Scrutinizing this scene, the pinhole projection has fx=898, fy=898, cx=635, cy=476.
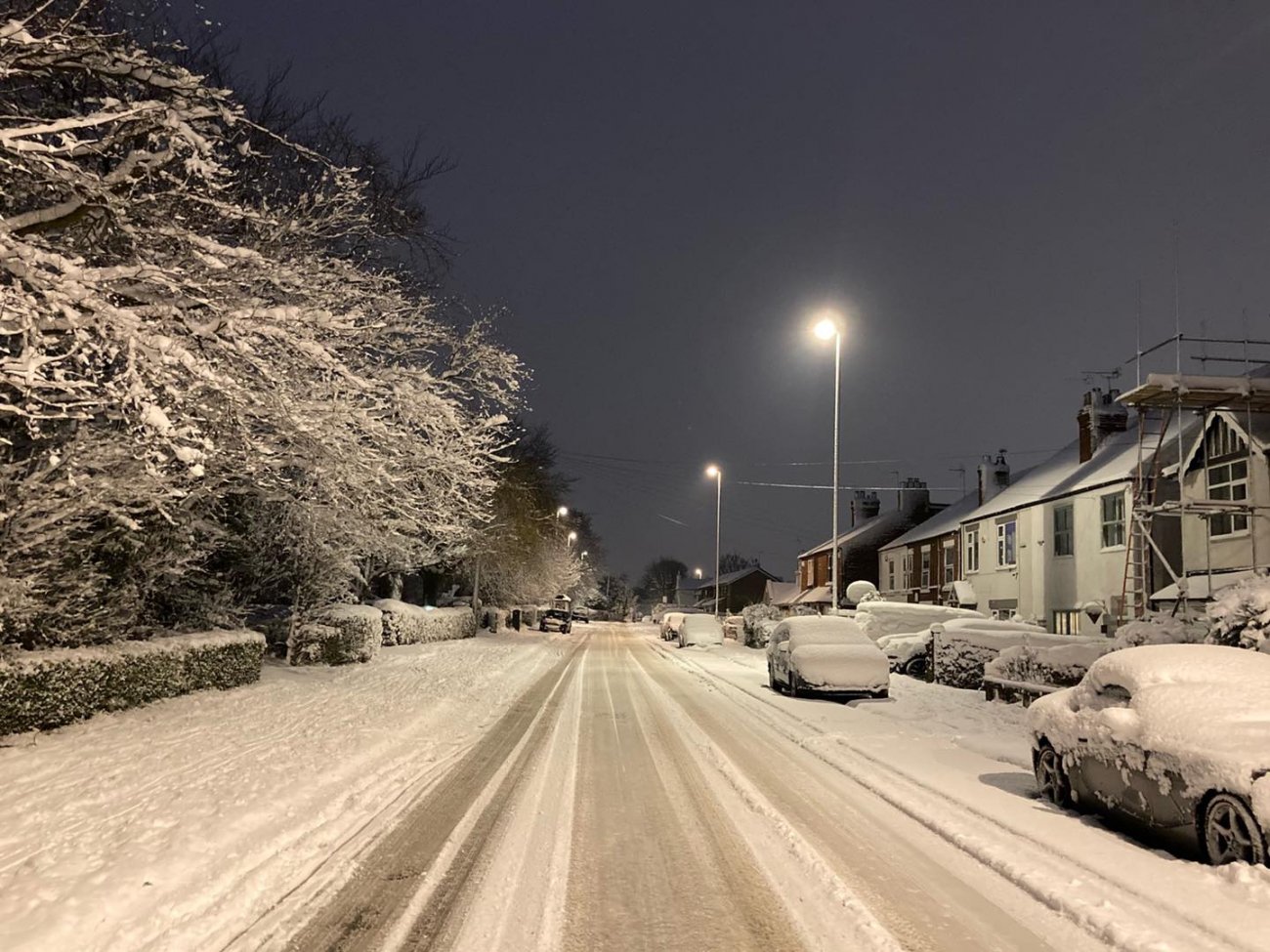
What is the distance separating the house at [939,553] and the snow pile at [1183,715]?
95.2ft

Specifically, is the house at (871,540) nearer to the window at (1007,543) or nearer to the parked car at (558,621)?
the parked car at (558,621)

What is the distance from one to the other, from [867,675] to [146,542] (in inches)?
503

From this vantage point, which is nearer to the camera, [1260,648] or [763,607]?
[1260,648]

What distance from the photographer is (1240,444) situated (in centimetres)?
1994

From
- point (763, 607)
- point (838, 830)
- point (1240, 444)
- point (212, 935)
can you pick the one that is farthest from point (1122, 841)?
point (763, 607)

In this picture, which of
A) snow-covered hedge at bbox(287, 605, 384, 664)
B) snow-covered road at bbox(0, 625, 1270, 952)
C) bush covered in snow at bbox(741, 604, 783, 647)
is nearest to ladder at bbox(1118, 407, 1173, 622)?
snow-covered road at bbox(0, 625, 1270, 952)

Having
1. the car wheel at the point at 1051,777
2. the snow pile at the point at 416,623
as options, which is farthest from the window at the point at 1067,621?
the snow pile at the point at 416,623

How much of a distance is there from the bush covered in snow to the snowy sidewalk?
90.9ft

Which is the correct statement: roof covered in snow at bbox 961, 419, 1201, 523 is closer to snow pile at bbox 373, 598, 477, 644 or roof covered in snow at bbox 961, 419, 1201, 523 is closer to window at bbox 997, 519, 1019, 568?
window at bbox 997, 519, 1019, 568

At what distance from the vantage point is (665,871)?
5961 millimetres

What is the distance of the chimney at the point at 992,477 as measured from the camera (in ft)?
134

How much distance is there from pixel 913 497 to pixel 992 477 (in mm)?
19088

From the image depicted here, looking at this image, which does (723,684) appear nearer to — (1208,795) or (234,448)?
(234,448)

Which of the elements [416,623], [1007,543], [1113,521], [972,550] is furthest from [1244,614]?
[416,623]
